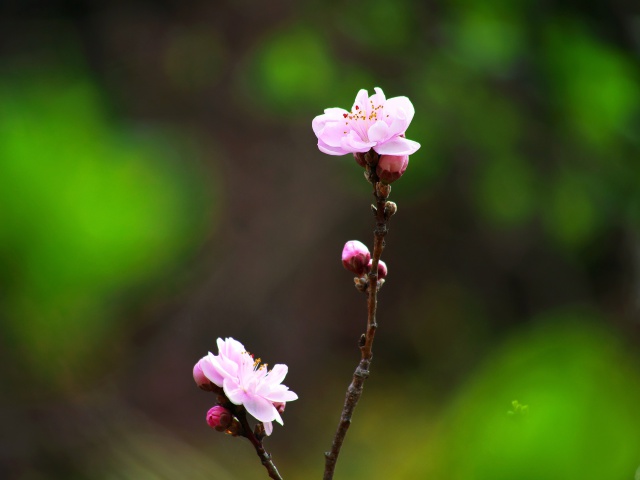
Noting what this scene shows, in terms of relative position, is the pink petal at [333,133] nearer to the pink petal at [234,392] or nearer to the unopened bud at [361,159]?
the unopened bud at [361,159]

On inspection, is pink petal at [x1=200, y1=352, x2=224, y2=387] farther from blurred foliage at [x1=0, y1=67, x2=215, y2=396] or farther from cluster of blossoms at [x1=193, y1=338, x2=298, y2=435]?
blurred foliage at [x1=0, y1=67, x2=215, y2=396]

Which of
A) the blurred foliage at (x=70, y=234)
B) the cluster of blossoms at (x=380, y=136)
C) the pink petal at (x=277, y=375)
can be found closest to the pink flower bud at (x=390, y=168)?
the cluster of blossoms at (x=380, y=136)

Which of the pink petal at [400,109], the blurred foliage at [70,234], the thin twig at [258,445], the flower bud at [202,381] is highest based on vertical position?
the blurred foliage at [70,234]

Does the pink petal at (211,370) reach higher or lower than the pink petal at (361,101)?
lower

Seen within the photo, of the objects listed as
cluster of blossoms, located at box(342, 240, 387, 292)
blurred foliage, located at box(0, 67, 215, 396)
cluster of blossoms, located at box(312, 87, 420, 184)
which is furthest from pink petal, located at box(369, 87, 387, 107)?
blurred foliage, located at box(0, 67, 215, 396)

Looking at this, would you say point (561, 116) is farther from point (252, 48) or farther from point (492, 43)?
point (252, 48)
